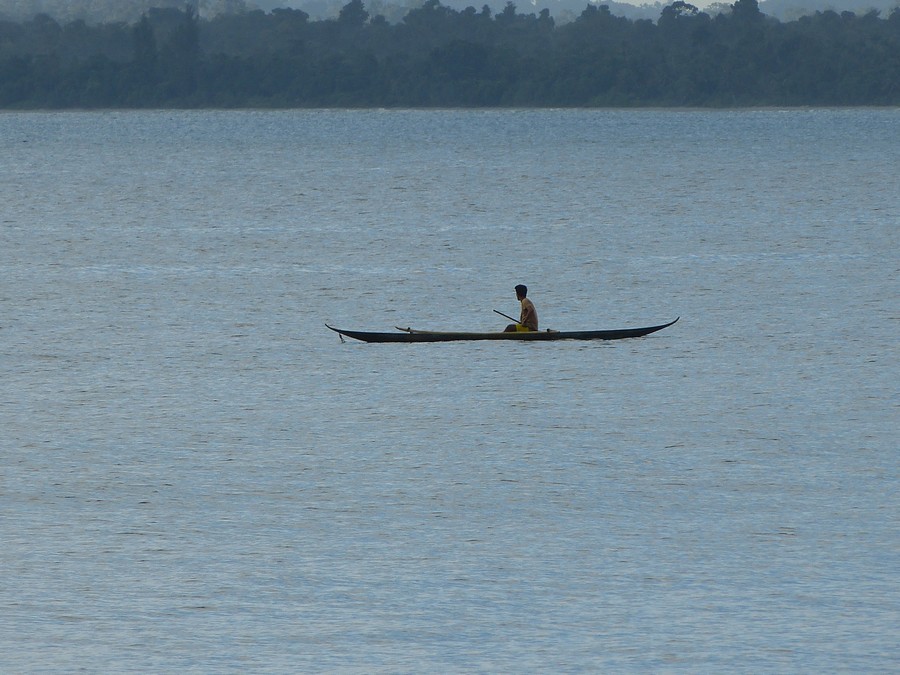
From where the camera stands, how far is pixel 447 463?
2644cm

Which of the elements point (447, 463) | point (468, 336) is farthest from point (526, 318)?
point (447, 463)

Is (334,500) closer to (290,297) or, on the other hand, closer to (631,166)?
(290,297)

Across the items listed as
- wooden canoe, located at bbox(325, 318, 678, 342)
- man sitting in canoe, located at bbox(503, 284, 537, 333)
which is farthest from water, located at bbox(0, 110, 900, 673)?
man sitting in canoe, located at bbox(503, 284, 537, 333)

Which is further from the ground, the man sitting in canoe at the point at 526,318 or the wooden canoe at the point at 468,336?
the man sitting in canoe at the point at 526,318

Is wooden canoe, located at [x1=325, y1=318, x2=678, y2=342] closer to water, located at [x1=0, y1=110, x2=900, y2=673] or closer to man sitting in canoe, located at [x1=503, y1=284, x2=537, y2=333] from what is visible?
man sitting in canoe, located at [x1=503, y1=284, x2=537, y2=333]

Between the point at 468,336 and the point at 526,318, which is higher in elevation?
the point at 526,318

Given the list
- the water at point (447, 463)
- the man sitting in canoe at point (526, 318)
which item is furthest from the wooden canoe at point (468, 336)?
the water at point (447, 463)

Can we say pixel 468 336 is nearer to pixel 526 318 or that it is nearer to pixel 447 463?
pixel 526 318

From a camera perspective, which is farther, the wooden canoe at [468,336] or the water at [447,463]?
the wooden canoe at [468,336]

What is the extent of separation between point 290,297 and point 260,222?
1278 inches

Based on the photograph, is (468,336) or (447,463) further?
(468,336)

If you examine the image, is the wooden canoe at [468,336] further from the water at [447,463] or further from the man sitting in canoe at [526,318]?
the water at [447,463]

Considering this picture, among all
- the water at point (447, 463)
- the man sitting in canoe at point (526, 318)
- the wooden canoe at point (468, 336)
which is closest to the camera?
the water at point (447, 463)

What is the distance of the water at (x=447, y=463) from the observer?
1797 centimetres
